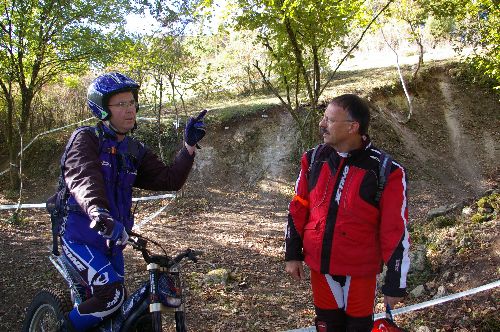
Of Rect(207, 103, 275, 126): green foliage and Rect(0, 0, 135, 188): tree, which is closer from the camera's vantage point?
Rect(0, 0, 135, 188): tree

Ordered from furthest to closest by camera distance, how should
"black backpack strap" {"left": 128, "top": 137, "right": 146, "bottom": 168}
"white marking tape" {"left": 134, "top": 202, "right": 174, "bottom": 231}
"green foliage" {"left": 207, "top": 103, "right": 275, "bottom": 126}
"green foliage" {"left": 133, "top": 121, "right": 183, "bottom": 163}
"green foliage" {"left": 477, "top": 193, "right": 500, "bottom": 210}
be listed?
"green foliage" {"left": 207, "top": 103, "right": 275, "bottom": 126}
"green foliage" {"left": 133, "top": 121, "right": 183, "bottom": 163}
"white marking tape" {"left": 134, "top": 202, "right": 174, "bottom": 231}
"green foliage" {"left": 477, "top": 193, "right": 500, "bottom": 210}
"black backpack strap" {"left": 128, "top": 137, "right": 146, "bottom": 168}

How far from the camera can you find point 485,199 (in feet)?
19.4

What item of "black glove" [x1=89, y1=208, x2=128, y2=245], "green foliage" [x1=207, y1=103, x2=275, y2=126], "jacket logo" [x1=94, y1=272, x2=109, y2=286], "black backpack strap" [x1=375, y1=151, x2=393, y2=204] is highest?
"green foliage" [x1=207, y1=103, x2=275, y2=126]

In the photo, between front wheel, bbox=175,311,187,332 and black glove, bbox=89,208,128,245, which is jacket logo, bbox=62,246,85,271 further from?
front wheel, bbox=175,311,187,332

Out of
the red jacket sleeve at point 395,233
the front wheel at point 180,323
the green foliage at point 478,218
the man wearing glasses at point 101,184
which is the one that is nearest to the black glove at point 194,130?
the man wearing glasses at point 101,184


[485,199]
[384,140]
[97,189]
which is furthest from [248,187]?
A: [97,189]

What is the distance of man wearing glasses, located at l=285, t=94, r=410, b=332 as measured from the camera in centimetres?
252

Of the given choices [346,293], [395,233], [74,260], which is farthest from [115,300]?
[395,233]

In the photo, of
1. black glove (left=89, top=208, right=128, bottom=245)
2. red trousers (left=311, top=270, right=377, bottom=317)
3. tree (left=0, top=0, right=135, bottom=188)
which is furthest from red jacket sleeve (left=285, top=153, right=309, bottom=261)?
tree (left=0, top=0, right=135, bottom=188)

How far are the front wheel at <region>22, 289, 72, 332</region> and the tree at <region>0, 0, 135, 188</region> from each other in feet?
25.3

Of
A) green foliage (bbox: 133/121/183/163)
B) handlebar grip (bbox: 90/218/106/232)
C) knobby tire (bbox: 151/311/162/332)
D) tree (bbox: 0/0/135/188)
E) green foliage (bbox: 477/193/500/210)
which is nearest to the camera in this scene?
handlebar grip (bbox: 90/218/106/232)

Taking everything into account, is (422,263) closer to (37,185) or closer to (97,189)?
(97,189)

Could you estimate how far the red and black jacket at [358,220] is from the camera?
8.20 ft

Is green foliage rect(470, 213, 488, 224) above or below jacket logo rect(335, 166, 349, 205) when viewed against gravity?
below
